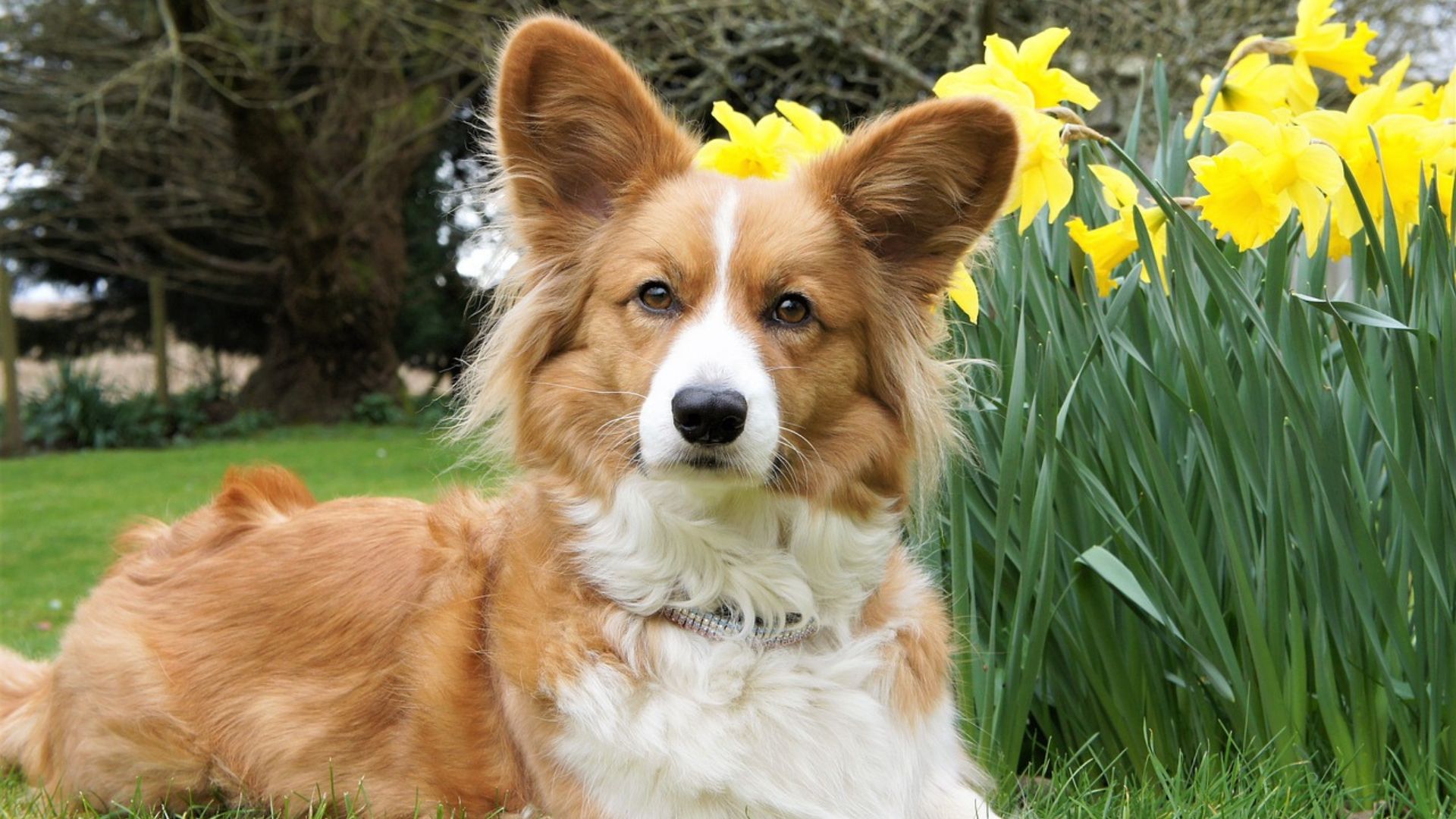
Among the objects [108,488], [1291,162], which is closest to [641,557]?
[1291,162]

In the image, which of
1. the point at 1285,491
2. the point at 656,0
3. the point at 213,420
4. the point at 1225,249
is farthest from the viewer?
the point at 213,420

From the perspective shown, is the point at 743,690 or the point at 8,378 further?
the point at 8,378

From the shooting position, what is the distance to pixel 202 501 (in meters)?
5.65

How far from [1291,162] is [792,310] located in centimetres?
107

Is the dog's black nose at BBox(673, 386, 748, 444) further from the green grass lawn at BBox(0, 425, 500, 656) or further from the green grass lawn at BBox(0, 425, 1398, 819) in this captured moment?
the green grass lawn at BBox(0, 425, 500, 656)

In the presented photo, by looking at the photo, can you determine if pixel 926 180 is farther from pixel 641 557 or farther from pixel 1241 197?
pixel 641 557

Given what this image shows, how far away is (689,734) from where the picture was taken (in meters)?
2.39

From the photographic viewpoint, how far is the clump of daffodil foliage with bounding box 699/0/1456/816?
263cm

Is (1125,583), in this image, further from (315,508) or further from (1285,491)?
(315,508)

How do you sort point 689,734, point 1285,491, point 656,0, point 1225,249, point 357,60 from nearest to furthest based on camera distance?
point 689,734 < point 1285,491 < point 1225,249 < point 656,0 < point 357,60

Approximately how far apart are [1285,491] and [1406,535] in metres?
0.28

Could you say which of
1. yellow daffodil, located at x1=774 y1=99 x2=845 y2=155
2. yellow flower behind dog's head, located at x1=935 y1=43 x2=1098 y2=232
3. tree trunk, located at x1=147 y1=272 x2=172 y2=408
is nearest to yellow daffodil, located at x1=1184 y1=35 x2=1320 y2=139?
yellow flower behind dog's head, located at x1=935 y1=43 x2=1098 y2=232

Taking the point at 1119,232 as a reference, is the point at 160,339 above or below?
below

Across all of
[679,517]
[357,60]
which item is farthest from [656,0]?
[679,517]
